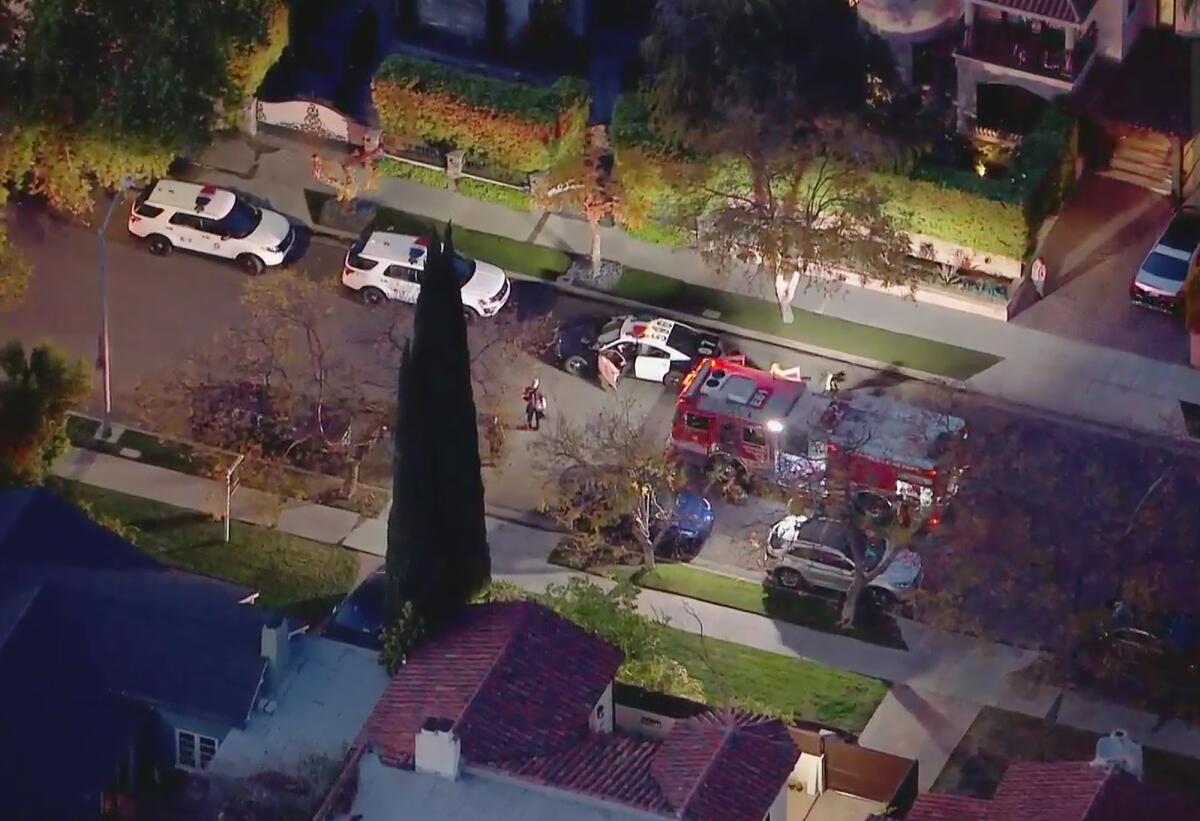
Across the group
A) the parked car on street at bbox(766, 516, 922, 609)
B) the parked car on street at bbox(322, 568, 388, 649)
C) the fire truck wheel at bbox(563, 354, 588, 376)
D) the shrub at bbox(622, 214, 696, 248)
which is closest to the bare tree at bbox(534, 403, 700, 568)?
the parked car on street at bbox(766, 516, 922, 609)

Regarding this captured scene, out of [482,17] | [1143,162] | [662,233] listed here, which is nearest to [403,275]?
[662,233]

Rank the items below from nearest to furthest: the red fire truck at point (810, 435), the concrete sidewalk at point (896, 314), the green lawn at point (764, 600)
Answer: the green lawn at point (764, 600)
the red fire truck at point (810, 435)
the concrete sidewalk at point (896, 314)

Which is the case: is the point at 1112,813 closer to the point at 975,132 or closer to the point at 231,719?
the point at 231,719

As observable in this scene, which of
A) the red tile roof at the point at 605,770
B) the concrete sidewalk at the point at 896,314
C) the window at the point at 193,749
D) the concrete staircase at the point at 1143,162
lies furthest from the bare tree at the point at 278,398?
the concrete staircase at the point at 1143,162

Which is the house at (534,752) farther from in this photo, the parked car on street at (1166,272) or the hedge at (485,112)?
the parked car on street at (1166,272)

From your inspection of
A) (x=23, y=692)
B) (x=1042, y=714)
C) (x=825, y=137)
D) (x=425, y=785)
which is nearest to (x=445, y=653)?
(x=425, y=785)
